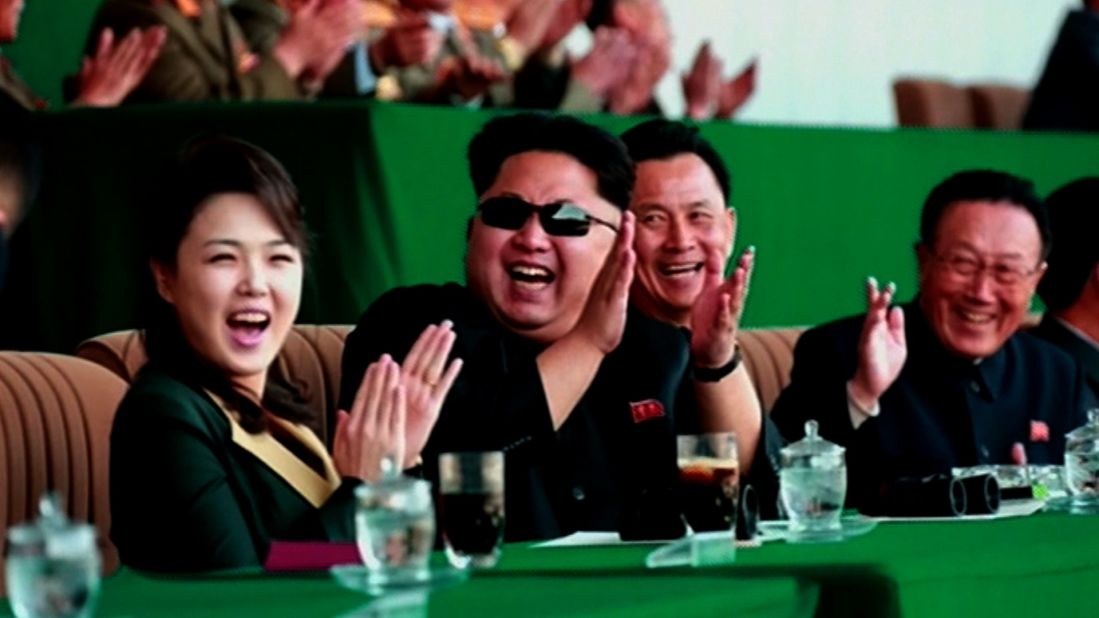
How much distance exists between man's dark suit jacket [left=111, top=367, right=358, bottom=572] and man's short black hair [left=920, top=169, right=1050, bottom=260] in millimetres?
1651

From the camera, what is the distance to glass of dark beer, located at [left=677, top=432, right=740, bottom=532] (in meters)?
3.23

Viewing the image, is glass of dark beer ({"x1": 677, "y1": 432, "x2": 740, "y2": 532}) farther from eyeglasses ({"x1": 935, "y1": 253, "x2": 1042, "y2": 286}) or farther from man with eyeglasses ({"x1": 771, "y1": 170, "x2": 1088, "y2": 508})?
eyeglasses ({"x1": 935, "y1": 253, "x2": 1042, "y2": 286})

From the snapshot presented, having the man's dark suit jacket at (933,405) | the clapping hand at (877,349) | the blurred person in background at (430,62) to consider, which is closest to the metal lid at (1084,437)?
the clapping hand at (877,349)

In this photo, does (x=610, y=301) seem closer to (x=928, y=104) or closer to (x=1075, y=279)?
(x=1075, y=279)

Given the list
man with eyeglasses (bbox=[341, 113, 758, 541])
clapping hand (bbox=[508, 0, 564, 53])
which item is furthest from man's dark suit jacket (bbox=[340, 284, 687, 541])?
clapping hand (bbox=[508, 0, 564, 53])

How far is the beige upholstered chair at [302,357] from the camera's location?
4.22 meters

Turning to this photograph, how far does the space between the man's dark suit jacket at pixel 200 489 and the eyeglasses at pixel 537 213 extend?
0.57 meters

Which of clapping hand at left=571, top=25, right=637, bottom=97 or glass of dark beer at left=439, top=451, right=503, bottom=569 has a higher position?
clapping hand at left=571, top=25, right=637, bottom=97

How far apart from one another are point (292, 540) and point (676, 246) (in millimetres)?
1212

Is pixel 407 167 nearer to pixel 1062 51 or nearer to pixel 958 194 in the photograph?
pixel 958 194

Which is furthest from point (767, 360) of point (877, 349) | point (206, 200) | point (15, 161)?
point (15, 161)

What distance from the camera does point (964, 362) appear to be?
4.69 m

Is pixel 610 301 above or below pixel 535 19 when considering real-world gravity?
below

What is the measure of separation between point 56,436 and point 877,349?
122 cm
